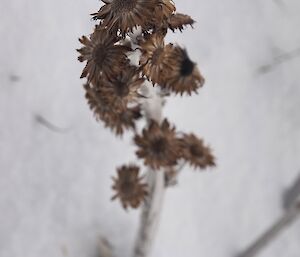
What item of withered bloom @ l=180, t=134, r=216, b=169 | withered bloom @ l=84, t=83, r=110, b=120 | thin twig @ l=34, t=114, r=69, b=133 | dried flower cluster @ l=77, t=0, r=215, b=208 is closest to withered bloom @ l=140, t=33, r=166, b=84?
dried flower cluster @ l=77, t=0, r=215, b=208

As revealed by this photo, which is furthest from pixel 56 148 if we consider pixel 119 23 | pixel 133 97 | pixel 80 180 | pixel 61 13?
pixel 119 23

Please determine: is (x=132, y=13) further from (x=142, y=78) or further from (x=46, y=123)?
(x=46, y=123)

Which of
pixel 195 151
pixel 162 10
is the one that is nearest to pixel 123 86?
pixel 162 10

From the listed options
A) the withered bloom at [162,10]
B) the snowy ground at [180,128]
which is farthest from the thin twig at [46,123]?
the withered bloom at [162,10]

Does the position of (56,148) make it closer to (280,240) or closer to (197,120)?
(197,120)

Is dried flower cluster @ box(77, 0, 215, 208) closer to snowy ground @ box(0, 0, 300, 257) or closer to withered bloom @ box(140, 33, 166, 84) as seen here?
withered bloom @ box(140, 33, 166, 84)

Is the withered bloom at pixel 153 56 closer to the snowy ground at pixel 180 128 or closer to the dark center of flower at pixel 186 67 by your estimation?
the dark center of flower at pixel 186 67
